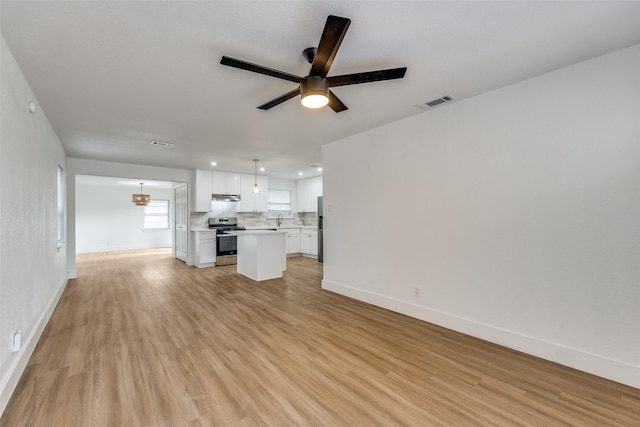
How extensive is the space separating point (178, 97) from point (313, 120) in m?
1.52

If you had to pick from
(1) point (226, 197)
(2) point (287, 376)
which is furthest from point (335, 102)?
(1) point (226, 197)

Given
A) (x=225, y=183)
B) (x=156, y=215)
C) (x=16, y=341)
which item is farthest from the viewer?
(x=156, y=215)

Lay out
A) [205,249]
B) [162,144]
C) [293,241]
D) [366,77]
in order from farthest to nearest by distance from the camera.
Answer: [293,241], [205,249], [162,144], [366,77]

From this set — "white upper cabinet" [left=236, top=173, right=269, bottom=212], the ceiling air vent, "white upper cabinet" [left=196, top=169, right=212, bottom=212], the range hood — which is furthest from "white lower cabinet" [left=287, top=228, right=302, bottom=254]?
the ceiling air vent

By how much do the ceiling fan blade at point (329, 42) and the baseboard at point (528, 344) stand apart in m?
2.81

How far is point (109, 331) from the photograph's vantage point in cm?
301

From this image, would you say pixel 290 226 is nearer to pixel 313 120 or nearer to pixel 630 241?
pixel 313 120

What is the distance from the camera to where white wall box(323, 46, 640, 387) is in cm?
209

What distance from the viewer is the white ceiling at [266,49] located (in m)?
1.62

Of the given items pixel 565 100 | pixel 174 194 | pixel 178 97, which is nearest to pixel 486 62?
pixel 565 100

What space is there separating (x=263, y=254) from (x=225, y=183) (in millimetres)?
2932

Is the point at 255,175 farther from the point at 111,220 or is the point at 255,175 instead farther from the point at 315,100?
the point at 111,220

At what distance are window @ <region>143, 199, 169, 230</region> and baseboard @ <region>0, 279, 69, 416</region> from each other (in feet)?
26.6

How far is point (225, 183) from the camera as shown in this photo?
730cm
